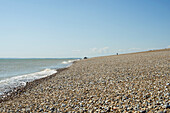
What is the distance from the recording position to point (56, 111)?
6.03 meters

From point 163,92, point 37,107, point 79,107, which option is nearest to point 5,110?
point 37,107

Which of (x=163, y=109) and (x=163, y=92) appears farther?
(x=163, y=92)

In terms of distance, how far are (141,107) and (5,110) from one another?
6603 mm

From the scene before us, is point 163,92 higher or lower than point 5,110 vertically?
higher

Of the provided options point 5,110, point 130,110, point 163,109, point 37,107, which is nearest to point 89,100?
point 130,110

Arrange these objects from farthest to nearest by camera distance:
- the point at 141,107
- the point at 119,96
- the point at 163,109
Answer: the point at 119,96, the point at 141,107, the point at 163,109

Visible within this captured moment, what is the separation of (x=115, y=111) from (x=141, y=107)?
0.99 meters

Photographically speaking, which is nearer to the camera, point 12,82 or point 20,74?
point 12,82

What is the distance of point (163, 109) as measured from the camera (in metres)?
4.76

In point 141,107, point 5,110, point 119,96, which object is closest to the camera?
point 141,107

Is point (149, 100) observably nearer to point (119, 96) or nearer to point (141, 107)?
point (141, 107)

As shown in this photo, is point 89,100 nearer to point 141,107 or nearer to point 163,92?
point 141,107

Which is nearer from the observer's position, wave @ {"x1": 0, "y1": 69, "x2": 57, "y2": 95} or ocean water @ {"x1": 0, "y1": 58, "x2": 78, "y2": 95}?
wave @ {"x1": 0, "y1": 69, "x2": 57, "y2": 95}

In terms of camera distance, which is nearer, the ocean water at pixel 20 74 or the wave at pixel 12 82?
the wave at pixel 12 82
